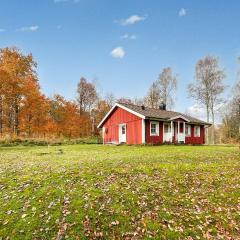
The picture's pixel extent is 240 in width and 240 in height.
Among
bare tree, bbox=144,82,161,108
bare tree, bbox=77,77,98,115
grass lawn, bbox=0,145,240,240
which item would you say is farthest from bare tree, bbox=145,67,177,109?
grass lawn, bbox=0,145,240,240

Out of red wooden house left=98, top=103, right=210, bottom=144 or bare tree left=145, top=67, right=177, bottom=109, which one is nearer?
red wooden house left=98, top=103, right=210, bottom=144

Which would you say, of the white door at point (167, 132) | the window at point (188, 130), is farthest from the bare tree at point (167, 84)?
the white door at point (167, 132)

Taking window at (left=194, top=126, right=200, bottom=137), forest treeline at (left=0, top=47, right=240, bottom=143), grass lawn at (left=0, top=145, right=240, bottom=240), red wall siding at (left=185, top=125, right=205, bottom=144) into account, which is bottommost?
grass lawn at (left=0, top=145, right=240, bottom=240)

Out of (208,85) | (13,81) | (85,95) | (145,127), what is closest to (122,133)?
(145,127)

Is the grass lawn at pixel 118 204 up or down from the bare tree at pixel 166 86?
down

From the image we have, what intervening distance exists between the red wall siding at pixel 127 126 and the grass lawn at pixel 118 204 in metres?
16.9

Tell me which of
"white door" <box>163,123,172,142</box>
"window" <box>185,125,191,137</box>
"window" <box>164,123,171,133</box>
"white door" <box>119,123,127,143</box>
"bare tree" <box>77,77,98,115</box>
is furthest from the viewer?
"bare tree" <box>77,77,98,115</box>

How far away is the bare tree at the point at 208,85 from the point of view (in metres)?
34.9

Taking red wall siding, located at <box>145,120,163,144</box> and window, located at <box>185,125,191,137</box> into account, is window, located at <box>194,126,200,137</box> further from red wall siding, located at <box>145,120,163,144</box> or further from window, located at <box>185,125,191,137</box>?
red wall siding, located at <box>145,120,163,144</box>

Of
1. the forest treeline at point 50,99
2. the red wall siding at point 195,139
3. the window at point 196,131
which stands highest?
the forest treeline at point 50,99

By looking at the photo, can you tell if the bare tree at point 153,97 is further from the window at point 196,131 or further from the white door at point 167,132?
the white door at point 167,132

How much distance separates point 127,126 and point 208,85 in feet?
47.3

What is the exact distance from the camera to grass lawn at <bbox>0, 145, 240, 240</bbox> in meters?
5.59

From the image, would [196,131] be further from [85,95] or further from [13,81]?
[13,81]
